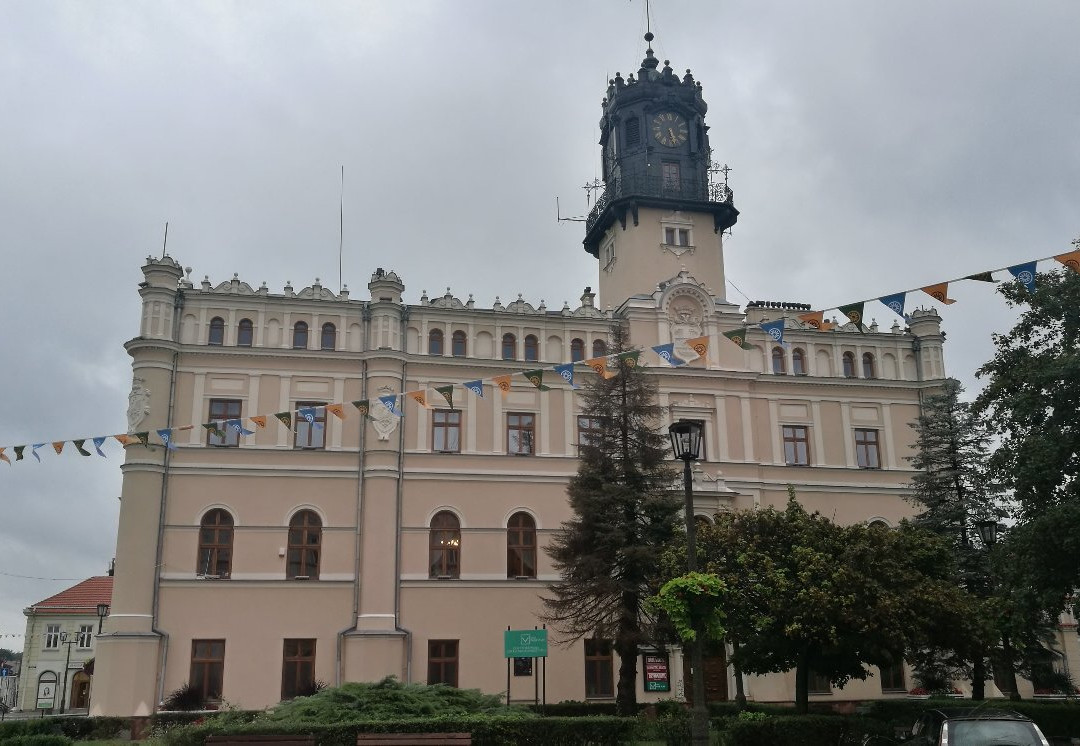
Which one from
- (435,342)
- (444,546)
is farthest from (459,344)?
(444,546)

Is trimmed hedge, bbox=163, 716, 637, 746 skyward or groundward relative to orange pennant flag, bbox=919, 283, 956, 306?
groundward

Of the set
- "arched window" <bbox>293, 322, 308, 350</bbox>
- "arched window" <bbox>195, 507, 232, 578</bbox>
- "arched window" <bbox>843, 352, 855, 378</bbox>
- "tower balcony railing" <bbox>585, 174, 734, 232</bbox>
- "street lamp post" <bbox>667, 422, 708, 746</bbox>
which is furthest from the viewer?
"tower balcony railing" <bbox>585, 174, 734, 232</bbox>

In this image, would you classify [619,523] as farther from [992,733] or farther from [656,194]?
[656,194]

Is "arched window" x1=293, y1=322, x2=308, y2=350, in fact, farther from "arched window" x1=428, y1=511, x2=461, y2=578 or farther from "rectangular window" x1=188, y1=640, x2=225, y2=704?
"rectangular window" x1=188, y1=640, x2=225, y2=704

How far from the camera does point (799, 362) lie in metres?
39.3

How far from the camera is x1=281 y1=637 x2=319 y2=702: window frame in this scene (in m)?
31.9

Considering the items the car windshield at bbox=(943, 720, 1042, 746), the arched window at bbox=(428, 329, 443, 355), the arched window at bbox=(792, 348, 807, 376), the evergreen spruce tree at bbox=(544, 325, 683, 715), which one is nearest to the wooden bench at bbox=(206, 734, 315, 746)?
the car windshield at bbox=(943, 720, 1042, 746)

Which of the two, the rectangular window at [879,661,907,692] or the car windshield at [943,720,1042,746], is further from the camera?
the rectangular window at [879,661,907,692]

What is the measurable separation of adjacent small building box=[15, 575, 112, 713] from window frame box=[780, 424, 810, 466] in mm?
44245

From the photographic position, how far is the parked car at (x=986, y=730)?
13.7 meters

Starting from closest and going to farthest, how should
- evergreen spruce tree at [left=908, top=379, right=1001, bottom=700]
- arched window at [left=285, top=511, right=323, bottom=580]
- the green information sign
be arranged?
the green information sign, evergreen spruce tree at [left=908, top=379, right=1001, bottom=700], arched window at [left=285, top=511, right=323, bottom=580]

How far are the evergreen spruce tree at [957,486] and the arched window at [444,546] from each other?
15.3m

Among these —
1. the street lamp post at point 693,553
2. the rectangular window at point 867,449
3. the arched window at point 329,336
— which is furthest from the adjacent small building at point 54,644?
the street lamp post at point 693,553

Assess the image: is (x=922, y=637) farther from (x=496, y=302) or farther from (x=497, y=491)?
(x=496, y=302)
